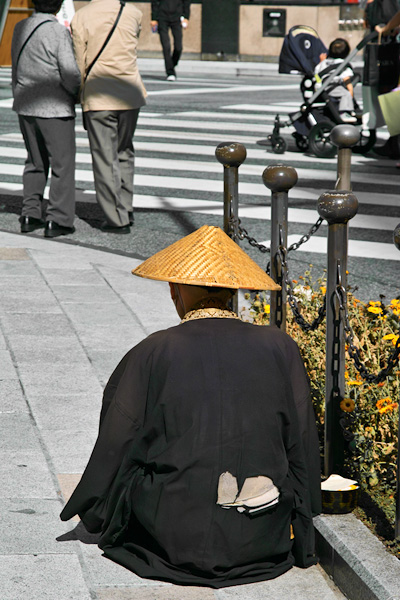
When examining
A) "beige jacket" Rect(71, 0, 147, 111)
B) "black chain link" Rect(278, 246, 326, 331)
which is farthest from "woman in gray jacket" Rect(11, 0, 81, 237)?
"black chain link" Rect(278, 246, 326, 331)

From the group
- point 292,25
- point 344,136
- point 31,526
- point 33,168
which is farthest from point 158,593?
point 292,25

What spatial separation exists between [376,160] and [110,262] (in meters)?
6.00

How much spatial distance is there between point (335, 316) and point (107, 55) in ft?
15.5

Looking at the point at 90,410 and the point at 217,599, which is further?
the point at 90,410

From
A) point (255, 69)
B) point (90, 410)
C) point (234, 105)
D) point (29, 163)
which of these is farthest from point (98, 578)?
point (255, 69)

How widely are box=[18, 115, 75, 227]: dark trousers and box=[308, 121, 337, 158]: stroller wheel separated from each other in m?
4.77

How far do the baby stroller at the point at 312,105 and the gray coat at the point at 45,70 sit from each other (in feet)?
15.6

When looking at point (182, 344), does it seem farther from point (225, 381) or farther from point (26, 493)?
point (26, 493)

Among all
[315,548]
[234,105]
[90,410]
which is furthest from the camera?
[234,105]

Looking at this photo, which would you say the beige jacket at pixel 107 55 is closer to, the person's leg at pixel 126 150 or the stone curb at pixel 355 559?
the person's leg at pixel 126 150

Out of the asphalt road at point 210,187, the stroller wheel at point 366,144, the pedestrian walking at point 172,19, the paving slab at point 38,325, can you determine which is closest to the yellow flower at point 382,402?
the paving slab at point 38,325

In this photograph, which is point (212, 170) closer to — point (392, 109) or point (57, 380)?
point (392, 109)

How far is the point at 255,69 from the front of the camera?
2531 centimetres

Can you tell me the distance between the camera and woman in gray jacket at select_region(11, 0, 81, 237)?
25.3ft
